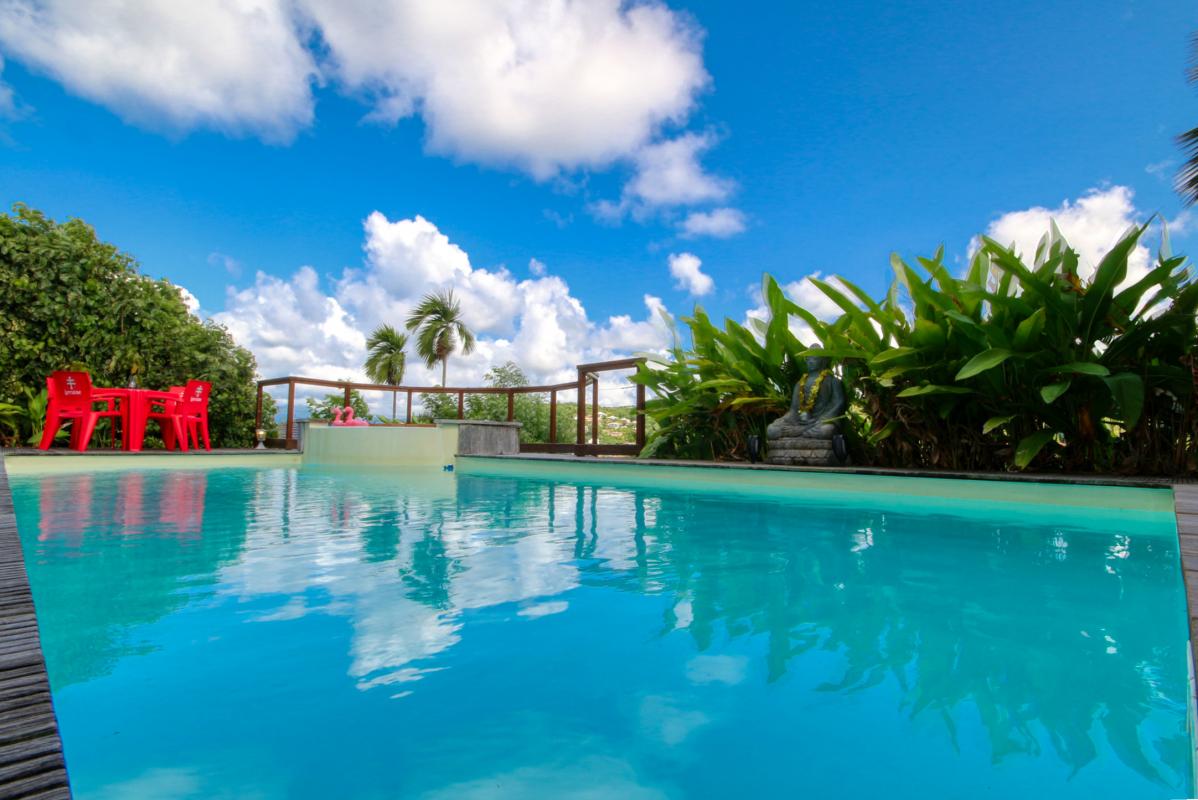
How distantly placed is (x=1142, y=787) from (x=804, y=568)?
1.47m

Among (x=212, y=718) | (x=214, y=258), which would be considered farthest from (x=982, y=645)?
(x=214, y=258)

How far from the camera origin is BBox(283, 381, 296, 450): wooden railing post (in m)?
10.5

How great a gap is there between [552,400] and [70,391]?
20.3ft

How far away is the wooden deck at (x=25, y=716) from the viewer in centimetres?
45

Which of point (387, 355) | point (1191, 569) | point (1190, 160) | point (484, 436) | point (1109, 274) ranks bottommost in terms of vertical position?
point (1191, 569)

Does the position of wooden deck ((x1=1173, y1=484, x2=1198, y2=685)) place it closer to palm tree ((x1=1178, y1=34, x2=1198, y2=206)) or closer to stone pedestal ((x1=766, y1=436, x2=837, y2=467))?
stone pedestal ((x1=766, y1=436, x2=837, y2=467))

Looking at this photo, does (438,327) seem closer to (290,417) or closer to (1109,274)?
(290,417)

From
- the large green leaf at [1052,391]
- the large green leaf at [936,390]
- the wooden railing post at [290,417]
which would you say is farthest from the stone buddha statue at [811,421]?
the wooden railing post at [290,417]

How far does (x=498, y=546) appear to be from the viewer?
2826 millimetres

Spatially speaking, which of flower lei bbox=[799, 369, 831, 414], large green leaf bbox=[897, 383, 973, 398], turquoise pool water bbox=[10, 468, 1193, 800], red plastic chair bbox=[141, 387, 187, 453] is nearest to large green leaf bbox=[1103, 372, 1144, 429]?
large green leaf bbox=[897, 383, 973, 398]

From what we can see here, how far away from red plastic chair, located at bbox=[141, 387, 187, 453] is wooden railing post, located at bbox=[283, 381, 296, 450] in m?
1.64

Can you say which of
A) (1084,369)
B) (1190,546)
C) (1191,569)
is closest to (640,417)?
(1084,369)

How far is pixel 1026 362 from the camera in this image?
4.57 metres

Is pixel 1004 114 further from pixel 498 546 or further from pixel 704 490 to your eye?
pixel 498 546
